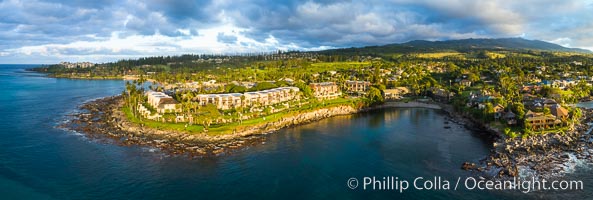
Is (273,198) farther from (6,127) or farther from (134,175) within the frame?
(6,127)

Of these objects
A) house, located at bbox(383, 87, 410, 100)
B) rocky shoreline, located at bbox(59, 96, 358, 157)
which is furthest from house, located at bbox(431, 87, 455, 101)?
rocky shoreline, located at bbox(59, 96, 358, 157)

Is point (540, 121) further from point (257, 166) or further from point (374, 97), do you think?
point (257, 166)

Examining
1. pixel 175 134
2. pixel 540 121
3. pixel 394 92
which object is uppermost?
pixel 394 92

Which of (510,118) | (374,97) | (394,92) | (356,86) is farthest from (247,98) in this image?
(510,118)

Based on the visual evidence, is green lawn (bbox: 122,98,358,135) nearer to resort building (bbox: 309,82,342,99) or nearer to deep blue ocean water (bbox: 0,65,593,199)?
deep blue ocean water (bbox: 0,65,593,199)

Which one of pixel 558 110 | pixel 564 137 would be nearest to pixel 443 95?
pixel 558 110

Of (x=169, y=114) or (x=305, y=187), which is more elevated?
(x=169, y=114)

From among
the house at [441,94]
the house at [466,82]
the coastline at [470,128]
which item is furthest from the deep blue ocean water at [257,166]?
the house at [466,82]

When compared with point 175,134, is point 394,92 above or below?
above
